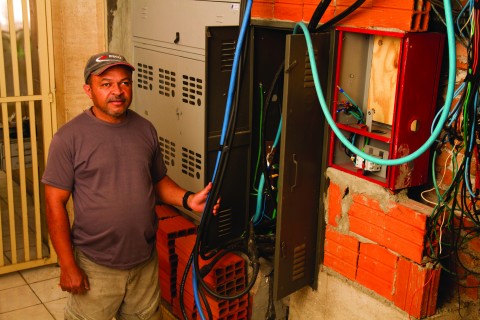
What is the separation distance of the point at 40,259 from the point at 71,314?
150 cm

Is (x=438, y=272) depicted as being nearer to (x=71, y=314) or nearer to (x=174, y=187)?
(x=174, y=187)

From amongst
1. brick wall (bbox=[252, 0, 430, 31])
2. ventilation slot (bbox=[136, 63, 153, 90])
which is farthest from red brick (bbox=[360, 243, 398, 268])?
ventilation slot (bbox=[136, 63, 153, 90])

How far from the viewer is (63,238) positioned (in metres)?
2.39

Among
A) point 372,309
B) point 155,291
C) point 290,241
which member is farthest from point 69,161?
point 372,309

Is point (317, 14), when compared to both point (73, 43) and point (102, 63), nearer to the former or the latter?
point (102, 63)

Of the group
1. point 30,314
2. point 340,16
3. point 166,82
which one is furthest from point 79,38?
point 340,16

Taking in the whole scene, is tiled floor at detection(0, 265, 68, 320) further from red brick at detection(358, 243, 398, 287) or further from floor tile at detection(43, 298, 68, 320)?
red brick at detection(358, 243, 398, 287)

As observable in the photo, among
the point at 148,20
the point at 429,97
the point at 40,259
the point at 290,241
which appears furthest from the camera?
the point at 40,259

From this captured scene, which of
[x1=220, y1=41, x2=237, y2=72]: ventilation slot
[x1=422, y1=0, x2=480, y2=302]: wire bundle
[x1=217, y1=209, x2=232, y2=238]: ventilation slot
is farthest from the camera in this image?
[x1=217, y1=209, x2=232, y2=238]: ventilation slot

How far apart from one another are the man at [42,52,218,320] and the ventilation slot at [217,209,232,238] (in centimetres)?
49

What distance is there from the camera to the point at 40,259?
152 inches

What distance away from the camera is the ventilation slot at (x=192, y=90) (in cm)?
316

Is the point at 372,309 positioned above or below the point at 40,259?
above

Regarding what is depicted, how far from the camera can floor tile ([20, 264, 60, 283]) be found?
149 inches
